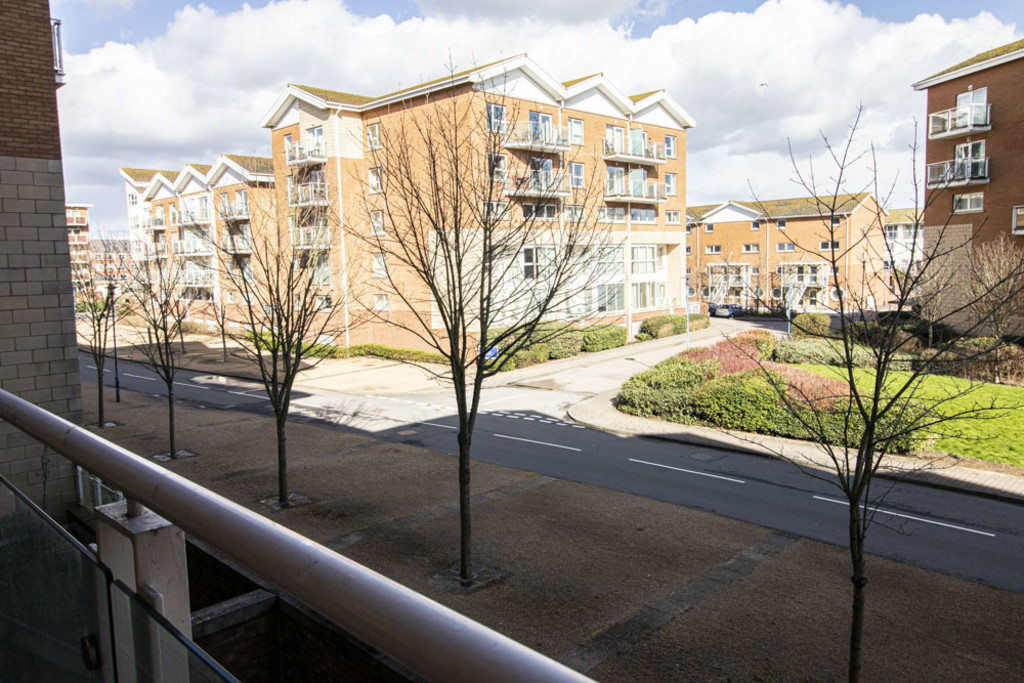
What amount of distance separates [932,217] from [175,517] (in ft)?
144

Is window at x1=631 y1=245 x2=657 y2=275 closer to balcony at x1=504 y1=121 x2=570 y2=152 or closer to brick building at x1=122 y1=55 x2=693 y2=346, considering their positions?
brick building at x1=122 y1=55 x2=693 y2=346

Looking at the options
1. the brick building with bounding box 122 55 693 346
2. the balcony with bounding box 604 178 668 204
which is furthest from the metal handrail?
the balcony with bounding box 604 178 668 204

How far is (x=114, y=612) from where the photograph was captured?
1696mm

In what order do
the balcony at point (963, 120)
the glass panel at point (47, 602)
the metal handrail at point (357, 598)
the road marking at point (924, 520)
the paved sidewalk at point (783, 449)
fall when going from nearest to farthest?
the metal handrail at point (357, 598) → the glass panel at point (47, 602) → the road marking at point (924, 520) → the paved sidewalk at point (783, 449) → the balcony at point (963, 120)

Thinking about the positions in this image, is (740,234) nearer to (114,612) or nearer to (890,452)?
(890,452)

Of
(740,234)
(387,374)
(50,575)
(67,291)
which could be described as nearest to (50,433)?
(50,575)

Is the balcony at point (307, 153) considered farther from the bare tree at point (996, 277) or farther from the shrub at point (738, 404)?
the bare tree at point (996, 277)

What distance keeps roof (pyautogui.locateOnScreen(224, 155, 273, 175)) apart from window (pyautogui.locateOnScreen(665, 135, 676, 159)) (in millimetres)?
24546

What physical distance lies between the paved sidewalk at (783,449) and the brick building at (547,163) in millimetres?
9892

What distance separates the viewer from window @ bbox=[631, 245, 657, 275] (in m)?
43.6

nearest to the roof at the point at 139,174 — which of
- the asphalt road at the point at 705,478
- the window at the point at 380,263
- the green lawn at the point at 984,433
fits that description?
the window at the point at 380,263

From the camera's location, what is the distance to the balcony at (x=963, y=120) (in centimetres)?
3403

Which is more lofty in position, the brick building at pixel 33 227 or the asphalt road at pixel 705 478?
the brick building at pixel 33 227

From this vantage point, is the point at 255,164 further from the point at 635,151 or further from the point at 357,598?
the point at 357,598
